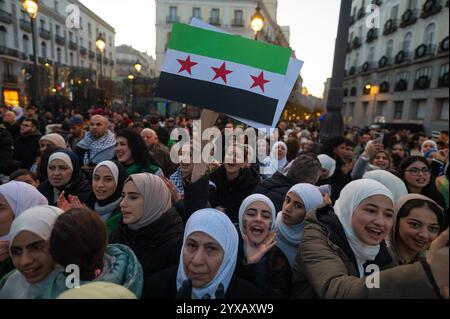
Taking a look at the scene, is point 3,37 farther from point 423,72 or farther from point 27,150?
point 423,72

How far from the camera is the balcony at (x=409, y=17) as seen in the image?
80.0 ft

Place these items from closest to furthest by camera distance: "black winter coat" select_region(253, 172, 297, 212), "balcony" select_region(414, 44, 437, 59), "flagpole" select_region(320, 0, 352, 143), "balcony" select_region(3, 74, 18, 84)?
"black winter coat" select_region(253, 172, 297, 212), "flagpole" select_region(320, 0, 352, 143), "balcony" select_region(414, 44, 437, 59), "balcony" select_region(3, 74, 18, 84)

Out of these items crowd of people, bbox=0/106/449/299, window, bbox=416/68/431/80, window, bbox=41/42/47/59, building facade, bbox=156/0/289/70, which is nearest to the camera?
crowd of people, bbox=0/106/449/299

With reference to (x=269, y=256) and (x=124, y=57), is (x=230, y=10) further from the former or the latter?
(x=124, y=57)

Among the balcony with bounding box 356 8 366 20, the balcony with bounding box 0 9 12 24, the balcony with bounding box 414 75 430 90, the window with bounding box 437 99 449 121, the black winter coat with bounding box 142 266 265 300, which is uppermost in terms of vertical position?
the balcony with bounding box 356 8 366 20

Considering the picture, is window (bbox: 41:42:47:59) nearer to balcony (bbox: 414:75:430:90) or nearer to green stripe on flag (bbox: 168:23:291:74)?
balcony (bbox: 414:75:430:90)

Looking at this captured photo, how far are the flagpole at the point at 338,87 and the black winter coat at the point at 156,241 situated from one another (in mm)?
4376

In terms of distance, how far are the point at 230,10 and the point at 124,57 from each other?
2026 inches

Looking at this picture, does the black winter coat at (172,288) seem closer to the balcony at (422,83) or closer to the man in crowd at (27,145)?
the man in crowd at (27,145)

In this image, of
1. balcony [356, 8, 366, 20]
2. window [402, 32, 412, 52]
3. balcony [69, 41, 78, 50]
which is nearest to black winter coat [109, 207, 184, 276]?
window [402, 32, 412, 52]

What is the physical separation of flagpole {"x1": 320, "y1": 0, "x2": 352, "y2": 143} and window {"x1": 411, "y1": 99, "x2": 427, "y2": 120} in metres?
23.7

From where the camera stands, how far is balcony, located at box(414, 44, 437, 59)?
22.7m

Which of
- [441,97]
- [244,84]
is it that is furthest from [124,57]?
[244,84]
